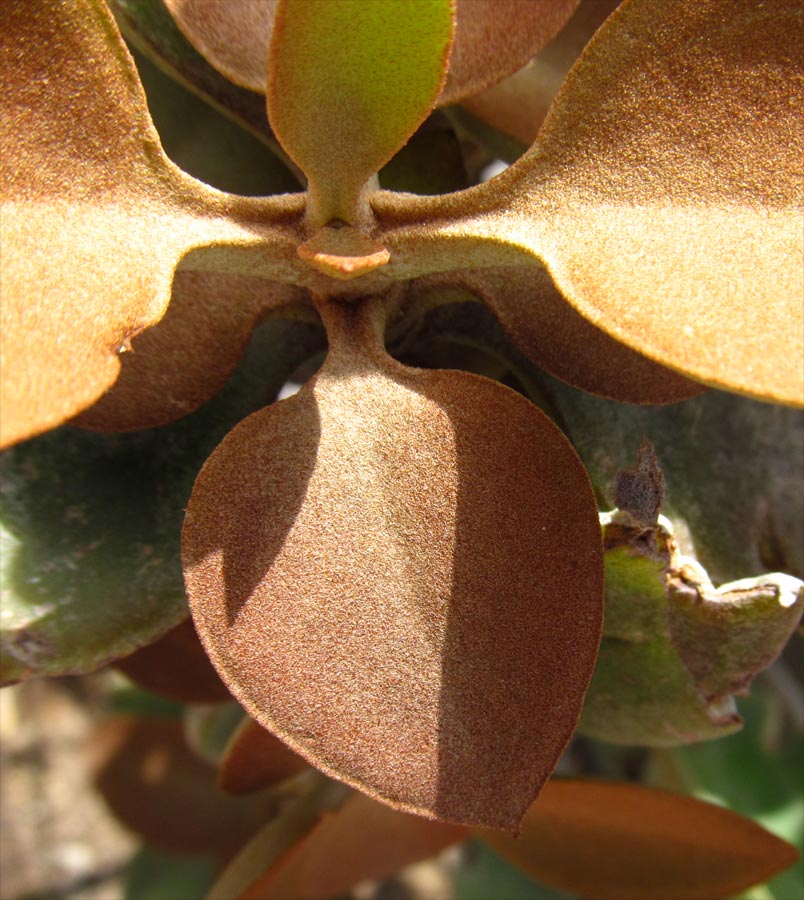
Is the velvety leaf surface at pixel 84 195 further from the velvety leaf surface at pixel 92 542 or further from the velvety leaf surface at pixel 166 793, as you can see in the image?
the velvety leaf surface at pixel 166 793

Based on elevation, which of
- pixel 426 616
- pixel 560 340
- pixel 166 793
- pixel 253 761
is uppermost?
pixel 560 340

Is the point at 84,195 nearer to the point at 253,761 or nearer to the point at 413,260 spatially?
the point at 413,260

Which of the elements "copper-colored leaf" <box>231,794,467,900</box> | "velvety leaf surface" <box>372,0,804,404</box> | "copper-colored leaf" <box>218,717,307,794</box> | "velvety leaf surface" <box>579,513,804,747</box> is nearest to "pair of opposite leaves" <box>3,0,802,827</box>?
"velvety leaf surface" <box>372,0,804,404</box>

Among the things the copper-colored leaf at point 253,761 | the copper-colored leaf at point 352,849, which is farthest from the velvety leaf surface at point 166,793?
the copper-colored leaf at point 253,761

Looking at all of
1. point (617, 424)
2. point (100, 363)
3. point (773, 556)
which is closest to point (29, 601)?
point (100, 363)

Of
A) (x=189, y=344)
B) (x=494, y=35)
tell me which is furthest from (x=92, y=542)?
(x=494, y=35)

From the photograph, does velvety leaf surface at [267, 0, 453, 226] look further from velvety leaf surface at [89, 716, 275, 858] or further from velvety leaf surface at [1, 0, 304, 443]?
velvety leaf surface at [89, 716, 275, 858]
